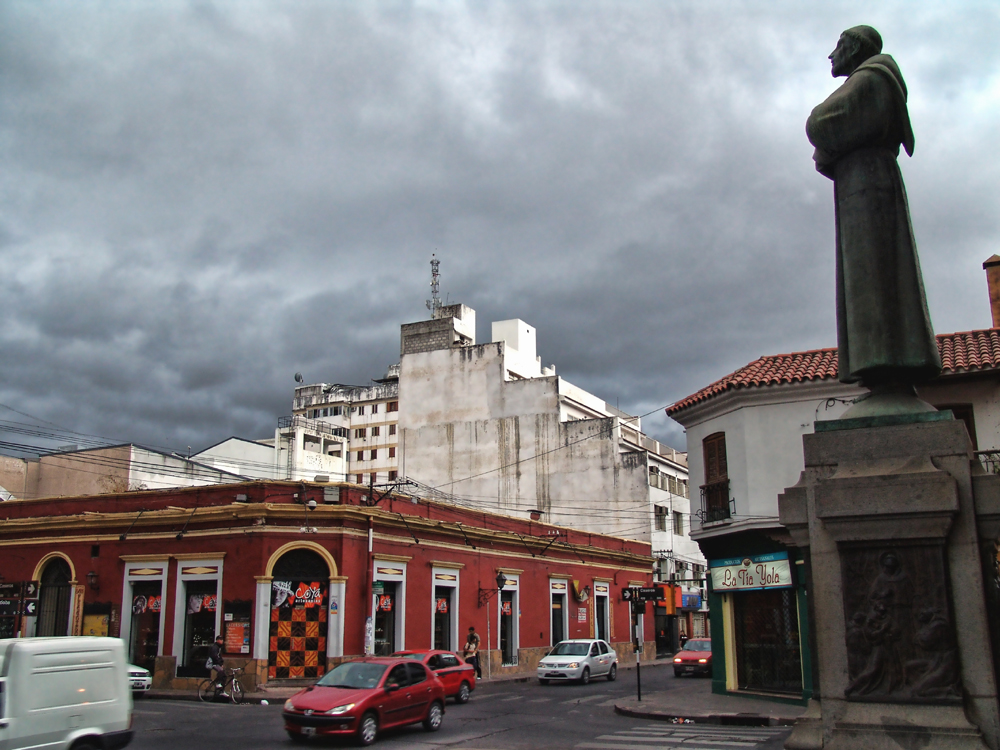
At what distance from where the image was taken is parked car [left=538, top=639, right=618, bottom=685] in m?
28.8

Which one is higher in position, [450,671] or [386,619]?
[386,619]

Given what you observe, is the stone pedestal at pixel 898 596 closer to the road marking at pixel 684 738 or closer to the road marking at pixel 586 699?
the road marking at pixel 684 738

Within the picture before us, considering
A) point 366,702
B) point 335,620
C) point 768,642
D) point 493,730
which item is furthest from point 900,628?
point 335,620

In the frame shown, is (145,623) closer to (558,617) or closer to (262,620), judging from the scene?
(262,620)

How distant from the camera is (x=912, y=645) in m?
8.12

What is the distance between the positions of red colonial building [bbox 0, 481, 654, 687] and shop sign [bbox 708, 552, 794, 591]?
33.3ft

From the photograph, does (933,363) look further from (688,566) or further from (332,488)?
(688,566)

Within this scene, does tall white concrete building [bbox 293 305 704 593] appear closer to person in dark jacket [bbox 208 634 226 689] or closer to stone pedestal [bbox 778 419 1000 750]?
person in dark jacket [bbox 208 634 226 689]

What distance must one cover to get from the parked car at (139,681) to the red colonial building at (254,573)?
1005 millimetres

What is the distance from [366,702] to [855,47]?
12.2 meters

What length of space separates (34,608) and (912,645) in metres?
28.3

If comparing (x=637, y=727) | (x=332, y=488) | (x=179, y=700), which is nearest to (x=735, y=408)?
(x=637, y=727)

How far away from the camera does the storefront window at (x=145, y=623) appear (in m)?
26.8

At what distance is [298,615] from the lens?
25625 millimetres
